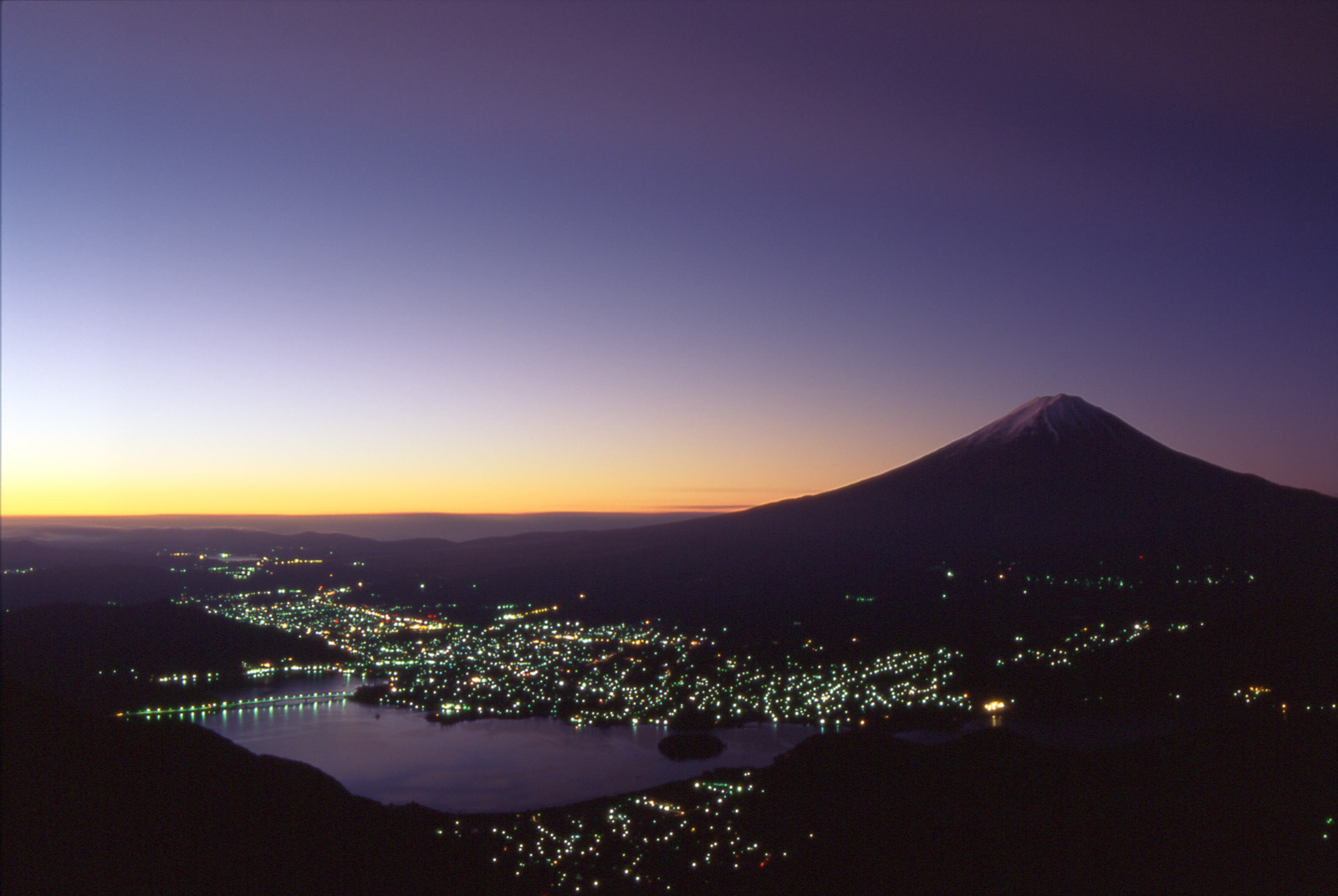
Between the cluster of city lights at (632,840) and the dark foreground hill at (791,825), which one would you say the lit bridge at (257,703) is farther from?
the cluster of city lights at (632,840)

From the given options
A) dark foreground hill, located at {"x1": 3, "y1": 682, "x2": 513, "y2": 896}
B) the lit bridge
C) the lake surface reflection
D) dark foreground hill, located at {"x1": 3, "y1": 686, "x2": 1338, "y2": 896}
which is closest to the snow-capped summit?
the lake surface reflection

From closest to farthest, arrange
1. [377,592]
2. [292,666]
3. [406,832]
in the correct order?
[406,832] → [292,666] → [377,592]

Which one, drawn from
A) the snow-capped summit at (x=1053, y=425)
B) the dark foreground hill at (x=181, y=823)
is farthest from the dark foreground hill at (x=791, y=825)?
the snow-capped summit at (x=1053, y=425)

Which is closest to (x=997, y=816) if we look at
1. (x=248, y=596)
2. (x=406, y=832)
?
(x=406, y=832)

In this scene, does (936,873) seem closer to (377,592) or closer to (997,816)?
(997,816)

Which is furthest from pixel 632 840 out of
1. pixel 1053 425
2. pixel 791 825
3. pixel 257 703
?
pixel 1053 425

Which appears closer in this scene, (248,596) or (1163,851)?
(1163,851)

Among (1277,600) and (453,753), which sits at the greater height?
(1277,600)
